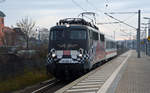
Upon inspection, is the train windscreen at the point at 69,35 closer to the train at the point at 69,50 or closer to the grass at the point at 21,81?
the train at the point at 69,50

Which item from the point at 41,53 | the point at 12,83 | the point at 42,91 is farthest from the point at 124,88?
the point at 41,53

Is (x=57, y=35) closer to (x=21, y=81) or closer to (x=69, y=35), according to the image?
(x=69, y=35)

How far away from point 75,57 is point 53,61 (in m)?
1.27

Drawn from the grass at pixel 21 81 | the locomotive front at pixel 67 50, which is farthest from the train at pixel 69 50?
the grass at pixel 21 81

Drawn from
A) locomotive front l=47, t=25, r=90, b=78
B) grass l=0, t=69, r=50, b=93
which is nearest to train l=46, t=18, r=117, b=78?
locomotive front l=47, t=25, r=90, b=78

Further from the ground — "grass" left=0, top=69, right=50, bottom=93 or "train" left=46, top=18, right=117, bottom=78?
"train" left=46, top=18, right=117, bottom=78

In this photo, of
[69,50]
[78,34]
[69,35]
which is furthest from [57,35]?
[69,50]

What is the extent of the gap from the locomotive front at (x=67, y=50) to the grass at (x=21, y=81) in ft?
7.02

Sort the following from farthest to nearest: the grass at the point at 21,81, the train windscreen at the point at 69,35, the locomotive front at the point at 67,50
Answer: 1. the train windscreen at the point at 69,35
2. the locomotive front at the point at 67,50
3. the grass at the point at 21,81

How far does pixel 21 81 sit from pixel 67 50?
397 centimetres

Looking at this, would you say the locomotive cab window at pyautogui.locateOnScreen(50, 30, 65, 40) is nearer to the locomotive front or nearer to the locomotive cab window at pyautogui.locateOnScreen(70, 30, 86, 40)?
the locomotive front

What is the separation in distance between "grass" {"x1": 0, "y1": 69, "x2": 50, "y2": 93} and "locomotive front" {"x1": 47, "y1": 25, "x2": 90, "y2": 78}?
7.02 feet

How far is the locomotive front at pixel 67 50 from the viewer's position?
16.0 m

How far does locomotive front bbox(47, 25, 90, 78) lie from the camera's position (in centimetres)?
1599
